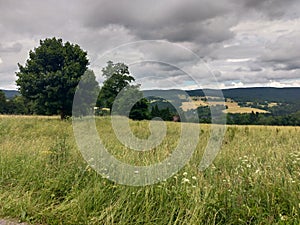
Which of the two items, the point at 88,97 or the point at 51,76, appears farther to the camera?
the point at 51,76

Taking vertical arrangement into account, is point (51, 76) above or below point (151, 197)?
above

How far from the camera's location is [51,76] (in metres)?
19.4

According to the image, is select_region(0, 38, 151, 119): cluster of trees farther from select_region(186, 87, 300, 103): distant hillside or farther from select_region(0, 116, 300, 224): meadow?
select_region(0, 116, 300, 224): meadow

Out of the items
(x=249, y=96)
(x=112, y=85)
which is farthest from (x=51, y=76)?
(x=249, y=96)

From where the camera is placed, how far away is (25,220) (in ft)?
9.41

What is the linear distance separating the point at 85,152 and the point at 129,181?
157 cm

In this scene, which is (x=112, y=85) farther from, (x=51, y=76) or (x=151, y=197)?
(x=51, y=76)

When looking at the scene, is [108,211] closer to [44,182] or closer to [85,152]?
[44,182]

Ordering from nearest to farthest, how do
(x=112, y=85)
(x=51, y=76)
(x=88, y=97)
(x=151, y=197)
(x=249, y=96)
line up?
1. (x=151, y=197)
2. (x=112, y=85)
3. (x=88, y=97)
4. (x=51, y=76)
5. (x=249, y=96)

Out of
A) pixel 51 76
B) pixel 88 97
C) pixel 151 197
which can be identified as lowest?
pixel 151 197

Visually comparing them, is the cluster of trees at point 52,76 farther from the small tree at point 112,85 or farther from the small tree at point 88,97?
the small tree at point 112,85

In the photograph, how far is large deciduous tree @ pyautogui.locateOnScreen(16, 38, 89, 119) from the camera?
1959 centimetres

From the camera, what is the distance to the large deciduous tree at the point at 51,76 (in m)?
19.6

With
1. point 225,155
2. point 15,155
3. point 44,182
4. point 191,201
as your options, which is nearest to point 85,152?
point 44,182
